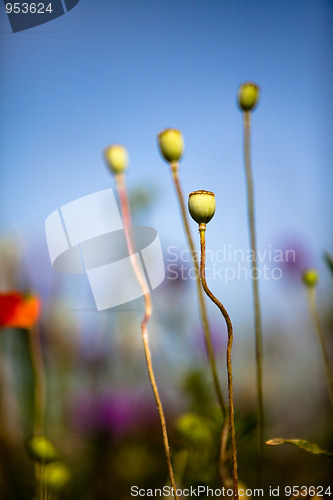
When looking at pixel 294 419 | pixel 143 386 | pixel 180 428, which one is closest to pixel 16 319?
pixel 180 428

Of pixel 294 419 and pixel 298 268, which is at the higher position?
pixel 298 268

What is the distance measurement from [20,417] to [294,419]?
0.36 m

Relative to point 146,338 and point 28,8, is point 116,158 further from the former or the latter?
point 28,8

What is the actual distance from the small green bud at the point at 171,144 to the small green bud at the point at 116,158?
0.04 metres

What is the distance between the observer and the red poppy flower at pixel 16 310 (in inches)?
12.1

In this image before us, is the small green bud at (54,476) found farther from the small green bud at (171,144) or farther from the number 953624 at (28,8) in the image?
the number 953624 at (28,8)

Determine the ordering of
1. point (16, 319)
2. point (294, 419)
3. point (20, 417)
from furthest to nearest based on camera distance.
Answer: point (294, 419) → point (20, 417) → point (16, 319)

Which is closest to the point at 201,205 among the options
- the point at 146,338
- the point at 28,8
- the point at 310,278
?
the point at 146,338

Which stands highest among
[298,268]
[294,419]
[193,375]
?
[298,268]

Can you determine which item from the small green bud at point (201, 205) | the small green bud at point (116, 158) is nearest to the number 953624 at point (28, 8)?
the small green bud at point (116, 158)

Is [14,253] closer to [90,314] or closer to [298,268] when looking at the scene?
[90,314]

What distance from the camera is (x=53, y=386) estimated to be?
530 millimetres

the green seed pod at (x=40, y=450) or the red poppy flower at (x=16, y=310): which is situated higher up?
the red poppy flower at (x=16, y=310)

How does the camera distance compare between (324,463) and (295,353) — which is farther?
(295,353)
